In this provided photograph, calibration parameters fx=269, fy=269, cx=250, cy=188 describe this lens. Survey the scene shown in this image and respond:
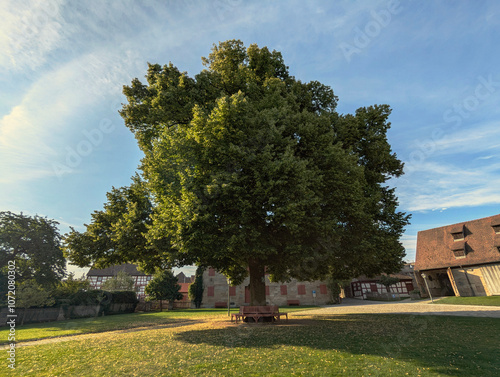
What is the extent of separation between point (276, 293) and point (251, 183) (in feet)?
127

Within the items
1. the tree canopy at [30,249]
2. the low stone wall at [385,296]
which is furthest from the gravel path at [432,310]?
the tree canopy at [30,249]

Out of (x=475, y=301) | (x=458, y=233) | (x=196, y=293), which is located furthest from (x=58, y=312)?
(x=458, y=233)

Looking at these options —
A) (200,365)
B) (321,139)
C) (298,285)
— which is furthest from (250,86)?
(298,285)

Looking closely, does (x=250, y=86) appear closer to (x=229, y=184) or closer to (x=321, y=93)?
(x=321, y=93)

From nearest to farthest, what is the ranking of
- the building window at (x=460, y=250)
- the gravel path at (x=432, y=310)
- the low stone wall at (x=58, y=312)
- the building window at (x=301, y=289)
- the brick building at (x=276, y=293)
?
the gravel path at (x=432, y=310) → the low stone wall at (x=58, y=312) → the building window at (x=460, y=250) → the brick building at (x=276, y=293) → the building window at (x=301, y=289)

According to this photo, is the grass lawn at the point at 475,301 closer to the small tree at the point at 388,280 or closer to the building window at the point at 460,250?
the building window at the point at 460,250

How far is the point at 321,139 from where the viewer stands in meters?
15.4

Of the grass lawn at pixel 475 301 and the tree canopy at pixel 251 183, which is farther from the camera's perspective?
the grass lawn at pixel 475 301

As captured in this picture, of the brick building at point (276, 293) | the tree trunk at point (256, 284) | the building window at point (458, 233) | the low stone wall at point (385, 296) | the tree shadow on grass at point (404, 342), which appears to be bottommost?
the low stone wall at point (385, 296)

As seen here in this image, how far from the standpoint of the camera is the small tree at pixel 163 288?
4659cm

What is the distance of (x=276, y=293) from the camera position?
4734 cm

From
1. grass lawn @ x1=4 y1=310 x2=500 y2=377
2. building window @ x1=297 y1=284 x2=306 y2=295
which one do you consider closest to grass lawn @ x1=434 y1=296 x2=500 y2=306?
building window @ x1=297 y1=284 x2=306 y2=295

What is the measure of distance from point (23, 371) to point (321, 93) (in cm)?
2200

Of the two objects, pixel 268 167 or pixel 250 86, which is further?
pixel 250 86
